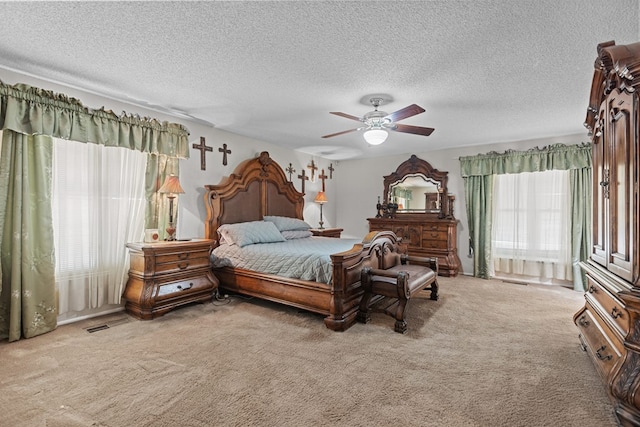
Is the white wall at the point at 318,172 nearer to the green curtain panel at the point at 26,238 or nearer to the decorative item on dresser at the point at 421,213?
the decorative item on dresser at the point at 421,213

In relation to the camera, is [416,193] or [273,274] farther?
[416,193]

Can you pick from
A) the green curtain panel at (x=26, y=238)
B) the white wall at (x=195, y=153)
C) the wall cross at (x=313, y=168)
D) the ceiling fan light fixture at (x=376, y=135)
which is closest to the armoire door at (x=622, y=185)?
the ceiling fan light fixture at (x=376, y=135)

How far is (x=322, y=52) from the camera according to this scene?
2318 mm

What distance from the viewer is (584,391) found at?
1.93 m

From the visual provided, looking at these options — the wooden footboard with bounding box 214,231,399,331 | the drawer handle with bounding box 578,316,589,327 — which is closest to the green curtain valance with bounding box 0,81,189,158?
the wooden footboard with bounding box 214,231,399,331

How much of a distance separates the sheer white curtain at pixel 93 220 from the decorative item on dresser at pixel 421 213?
420 cm

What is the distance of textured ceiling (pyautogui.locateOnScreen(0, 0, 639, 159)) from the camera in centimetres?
186

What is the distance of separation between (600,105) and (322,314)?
2837 mm

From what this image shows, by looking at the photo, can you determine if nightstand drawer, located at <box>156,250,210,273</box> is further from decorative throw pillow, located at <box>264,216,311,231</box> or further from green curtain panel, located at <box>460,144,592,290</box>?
green curtain panel, located at <box>460,144,592,290</box>

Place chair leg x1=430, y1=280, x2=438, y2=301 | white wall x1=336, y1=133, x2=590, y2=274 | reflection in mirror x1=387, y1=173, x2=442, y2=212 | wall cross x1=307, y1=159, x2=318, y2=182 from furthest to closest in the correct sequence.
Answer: wall cross x1=307, y1=159, x2=318, y2=182 → reflection in mirror x1=387, y1=173, x2=442, y2=212 → white wall x1=336, y1=133, x2=590, y2=274 → chair leg x1=430, y1=280, x2=438, y2=301

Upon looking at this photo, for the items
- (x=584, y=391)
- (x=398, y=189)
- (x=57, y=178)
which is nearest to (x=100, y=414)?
(x=57, y=178)

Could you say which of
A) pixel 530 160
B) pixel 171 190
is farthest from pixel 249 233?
pixel 530 160

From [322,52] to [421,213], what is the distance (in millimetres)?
4217

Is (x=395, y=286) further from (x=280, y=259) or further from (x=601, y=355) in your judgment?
(x=601, y=355)
